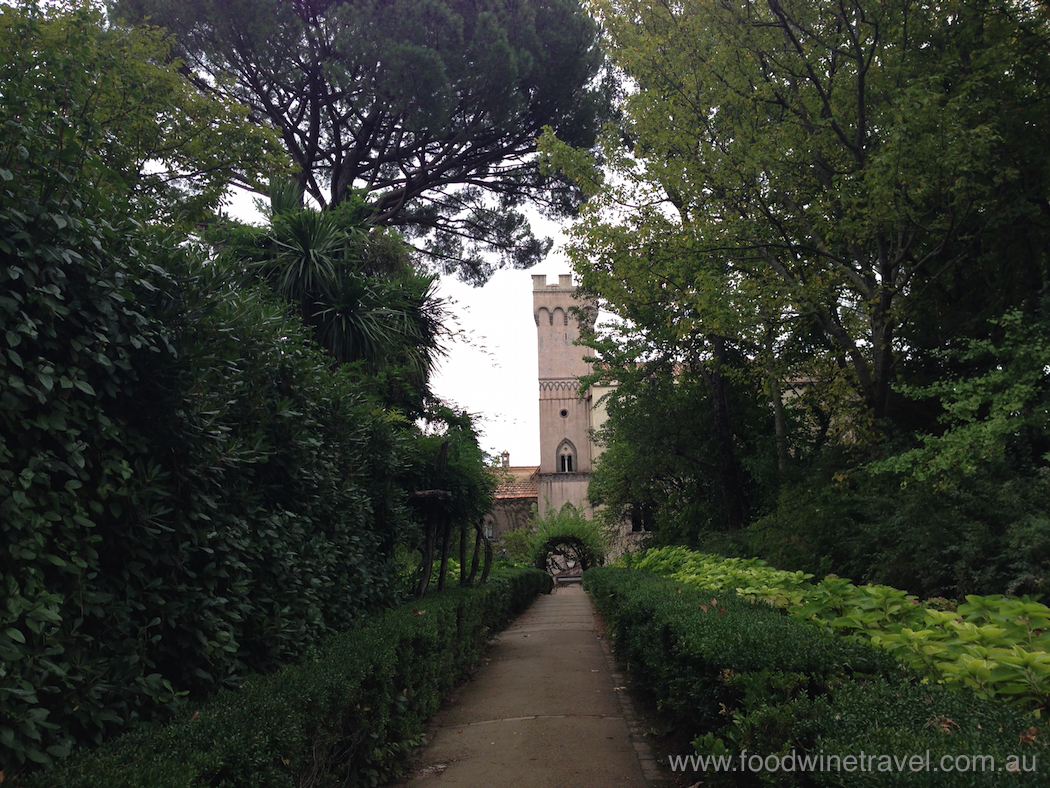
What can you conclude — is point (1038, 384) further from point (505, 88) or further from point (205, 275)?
point (505, 88)

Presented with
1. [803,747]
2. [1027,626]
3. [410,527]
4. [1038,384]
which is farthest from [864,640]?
[1038,384]

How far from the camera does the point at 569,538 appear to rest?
30.2 meters

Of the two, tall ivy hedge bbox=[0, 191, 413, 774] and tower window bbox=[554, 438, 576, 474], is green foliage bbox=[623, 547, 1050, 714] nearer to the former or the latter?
tall ivy hedge bbox=[0, 191, 413, 774]

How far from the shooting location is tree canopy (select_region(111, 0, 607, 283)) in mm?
13992

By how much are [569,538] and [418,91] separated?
20.5 meters

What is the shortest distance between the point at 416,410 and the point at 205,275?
29.9 ft

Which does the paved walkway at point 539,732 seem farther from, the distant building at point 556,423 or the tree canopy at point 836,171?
the distant building at point 556,423

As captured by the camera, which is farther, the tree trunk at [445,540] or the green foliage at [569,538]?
the green foliage at [569,538]

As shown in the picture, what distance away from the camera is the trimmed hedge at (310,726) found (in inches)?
88.9

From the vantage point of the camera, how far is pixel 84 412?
2.79 m

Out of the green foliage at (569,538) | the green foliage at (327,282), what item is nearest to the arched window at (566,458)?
the green foliage at (569,538)

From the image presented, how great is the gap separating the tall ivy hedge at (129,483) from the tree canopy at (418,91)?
392 inches

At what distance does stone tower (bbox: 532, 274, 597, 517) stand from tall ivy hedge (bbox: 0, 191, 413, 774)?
1579 inches

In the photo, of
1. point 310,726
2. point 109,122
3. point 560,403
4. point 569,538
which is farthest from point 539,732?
point 560,403
